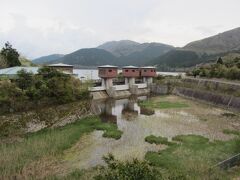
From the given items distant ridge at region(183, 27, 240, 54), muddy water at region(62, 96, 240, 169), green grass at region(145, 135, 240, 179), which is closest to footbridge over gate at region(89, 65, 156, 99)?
muddy water at region(62, 96, 240, 169)

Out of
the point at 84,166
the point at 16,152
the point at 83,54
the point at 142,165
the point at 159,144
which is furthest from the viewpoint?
the point at 83,54

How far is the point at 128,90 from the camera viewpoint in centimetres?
3888

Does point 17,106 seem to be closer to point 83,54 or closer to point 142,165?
point 142,165

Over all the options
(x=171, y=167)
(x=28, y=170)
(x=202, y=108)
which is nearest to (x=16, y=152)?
(x=28, y=170)

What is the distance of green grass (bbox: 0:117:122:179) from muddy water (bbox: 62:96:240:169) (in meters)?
0.65

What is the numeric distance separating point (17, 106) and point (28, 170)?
782 centimetres

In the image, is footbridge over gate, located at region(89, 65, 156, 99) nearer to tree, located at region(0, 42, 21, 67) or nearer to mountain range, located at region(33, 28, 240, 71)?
tree, located at region(0, 42, 21, 67)

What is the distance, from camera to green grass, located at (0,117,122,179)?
11016 millimetres

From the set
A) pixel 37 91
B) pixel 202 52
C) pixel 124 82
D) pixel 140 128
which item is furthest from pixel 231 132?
pixel 202 52

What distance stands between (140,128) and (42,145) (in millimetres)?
7971

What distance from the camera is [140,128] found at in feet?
60.3

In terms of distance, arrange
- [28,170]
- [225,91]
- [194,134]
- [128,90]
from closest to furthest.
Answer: [28,170] → [194,134] → [225,91] → [128,90]

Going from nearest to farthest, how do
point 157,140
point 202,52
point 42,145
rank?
point 42,145
point 157,140
point 202,52

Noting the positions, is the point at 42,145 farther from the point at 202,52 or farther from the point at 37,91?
the point at 202,52
